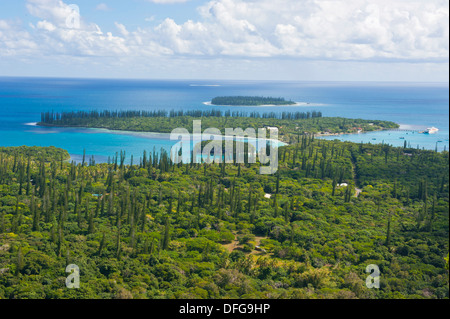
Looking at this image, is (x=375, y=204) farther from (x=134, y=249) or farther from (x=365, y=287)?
(x=134, y=249)

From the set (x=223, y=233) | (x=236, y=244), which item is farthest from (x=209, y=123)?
(x=236, y=244)

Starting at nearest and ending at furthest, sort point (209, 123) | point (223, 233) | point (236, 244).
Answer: point (236, 244), point (223, 233), point (209, 123)

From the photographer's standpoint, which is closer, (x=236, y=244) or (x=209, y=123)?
(x=236, y=244)

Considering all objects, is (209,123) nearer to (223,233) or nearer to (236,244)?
(223,233)

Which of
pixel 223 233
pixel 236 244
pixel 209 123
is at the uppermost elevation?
pixel 209 123

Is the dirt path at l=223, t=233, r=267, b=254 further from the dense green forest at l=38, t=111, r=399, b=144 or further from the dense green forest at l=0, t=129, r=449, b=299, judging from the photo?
the dense green forest at l=38, t=111, r=399, b=144

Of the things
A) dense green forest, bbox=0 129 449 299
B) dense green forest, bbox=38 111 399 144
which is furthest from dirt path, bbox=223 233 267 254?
dense green forest, bbox=38 111 399 144

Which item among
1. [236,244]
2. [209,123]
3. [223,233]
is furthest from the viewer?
[209,123]
